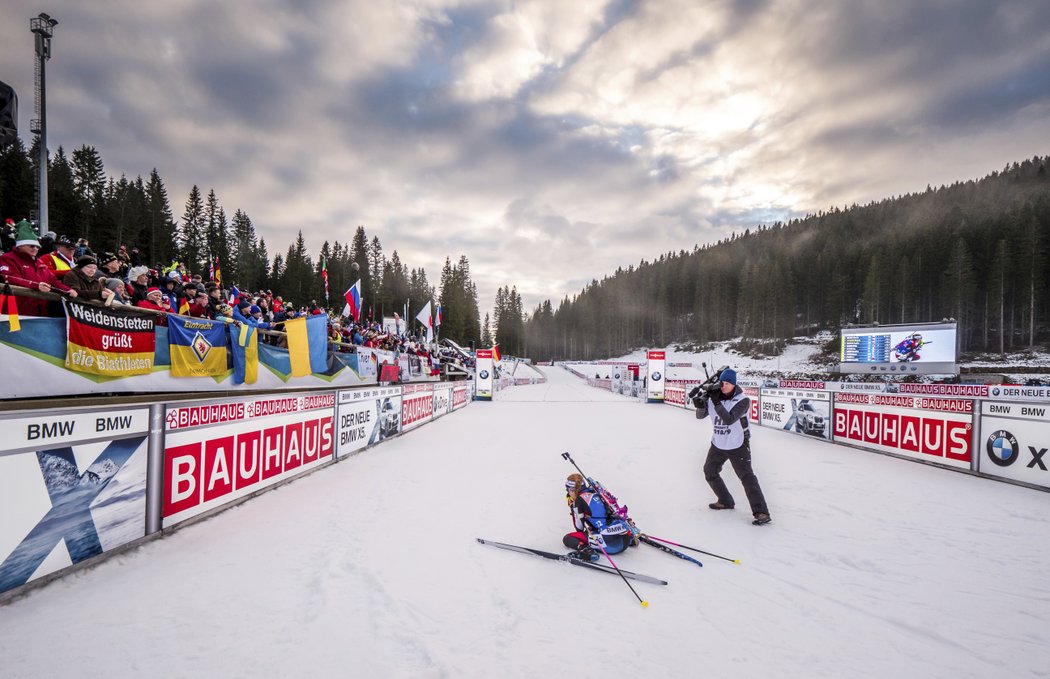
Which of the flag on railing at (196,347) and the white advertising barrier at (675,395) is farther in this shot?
the white advertising barrier at (675,395)

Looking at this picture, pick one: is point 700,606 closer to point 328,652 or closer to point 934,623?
point 934,623

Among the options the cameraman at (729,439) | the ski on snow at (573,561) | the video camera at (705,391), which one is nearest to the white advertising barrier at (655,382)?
the video camera at (705,391)

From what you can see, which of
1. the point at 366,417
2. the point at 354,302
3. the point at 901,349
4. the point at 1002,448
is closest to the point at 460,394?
the point at 354,302

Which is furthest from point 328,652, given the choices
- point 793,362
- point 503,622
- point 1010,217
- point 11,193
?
point 1010,217

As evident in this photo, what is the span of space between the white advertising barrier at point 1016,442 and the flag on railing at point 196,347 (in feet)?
49.6

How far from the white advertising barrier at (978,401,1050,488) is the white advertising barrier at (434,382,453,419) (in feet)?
49.5

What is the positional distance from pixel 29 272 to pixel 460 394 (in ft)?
57.0

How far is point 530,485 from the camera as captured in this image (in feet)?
23.0

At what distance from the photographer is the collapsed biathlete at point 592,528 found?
4.27 meters

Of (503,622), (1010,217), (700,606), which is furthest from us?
(1010,217)

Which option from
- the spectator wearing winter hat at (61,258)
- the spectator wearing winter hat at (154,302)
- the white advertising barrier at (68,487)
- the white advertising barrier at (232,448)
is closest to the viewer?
the white advertising barrier at (68,487)

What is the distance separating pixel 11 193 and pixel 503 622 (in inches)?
2214

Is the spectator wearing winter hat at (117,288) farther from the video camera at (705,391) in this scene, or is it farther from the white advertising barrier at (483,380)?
the white advertising barrier at (483,380)

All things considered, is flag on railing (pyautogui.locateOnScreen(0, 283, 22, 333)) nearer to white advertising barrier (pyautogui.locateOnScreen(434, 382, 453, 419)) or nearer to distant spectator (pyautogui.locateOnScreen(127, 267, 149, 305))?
distant spectator (pyautogui.locateOnScreen(127, 267, 149, 305))
